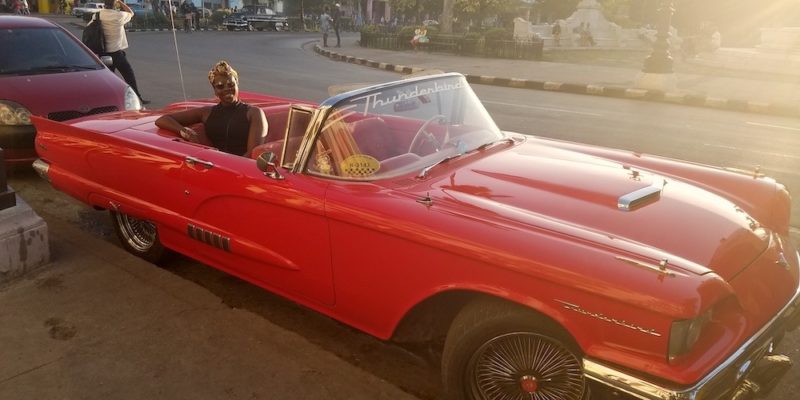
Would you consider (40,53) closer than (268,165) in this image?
No

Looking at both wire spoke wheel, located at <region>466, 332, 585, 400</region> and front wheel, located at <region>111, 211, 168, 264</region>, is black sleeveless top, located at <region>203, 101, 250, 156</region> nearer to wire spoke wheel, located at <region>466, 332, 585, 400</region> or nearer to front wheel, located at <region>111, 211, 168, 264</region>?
front wheel, located at <region>111, 211, 168, 264</region>

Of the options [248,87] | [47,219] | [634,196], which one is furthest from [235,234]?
[248,87]

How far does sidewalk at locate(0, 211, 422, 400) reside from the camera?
2855 millimetres

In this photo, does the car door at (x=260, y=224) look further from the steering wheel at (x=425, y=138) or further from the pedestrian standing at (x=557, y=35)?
the pedestrian standing at (x=557, y=35)

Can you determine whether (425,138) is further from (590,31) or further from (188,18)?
(188,18)

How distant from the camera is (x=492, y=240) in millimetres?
2389

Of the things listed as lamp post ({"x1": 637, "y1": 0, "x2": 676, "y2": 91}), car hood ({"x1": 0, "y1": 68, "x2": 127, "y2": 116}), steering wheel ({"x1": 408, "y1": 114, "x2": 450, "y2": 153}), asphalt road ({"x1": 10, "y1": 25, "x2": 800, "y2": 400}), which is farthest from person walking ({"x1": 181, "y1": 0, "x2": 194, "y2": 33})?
steering wheel ({"x1": 408, "y1": 114, "x2": 450, "y2": 153})

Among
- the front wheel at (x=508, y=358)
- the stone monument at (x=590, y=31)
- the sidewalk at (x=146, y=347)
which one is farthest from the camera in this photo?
the stone monument at (x=590, y=31)

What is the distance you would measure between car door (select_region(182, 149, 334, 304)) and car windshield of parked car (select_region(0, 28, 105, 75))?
415 cm

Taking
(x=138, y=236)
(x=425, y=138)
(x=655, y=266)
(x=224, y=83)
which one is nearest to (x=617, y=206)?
(x=655, y=266)

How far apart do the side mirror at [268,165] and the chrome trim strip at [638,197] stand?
1647 mm

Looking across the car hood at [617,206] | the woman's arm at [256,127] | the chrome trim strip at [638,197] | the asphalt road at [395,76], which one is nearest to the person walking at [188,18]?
the asphalt road at [395,76]

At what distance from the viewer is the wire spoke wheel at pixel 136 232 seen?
4258 mm

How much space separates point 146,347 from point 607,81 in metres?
15.2
